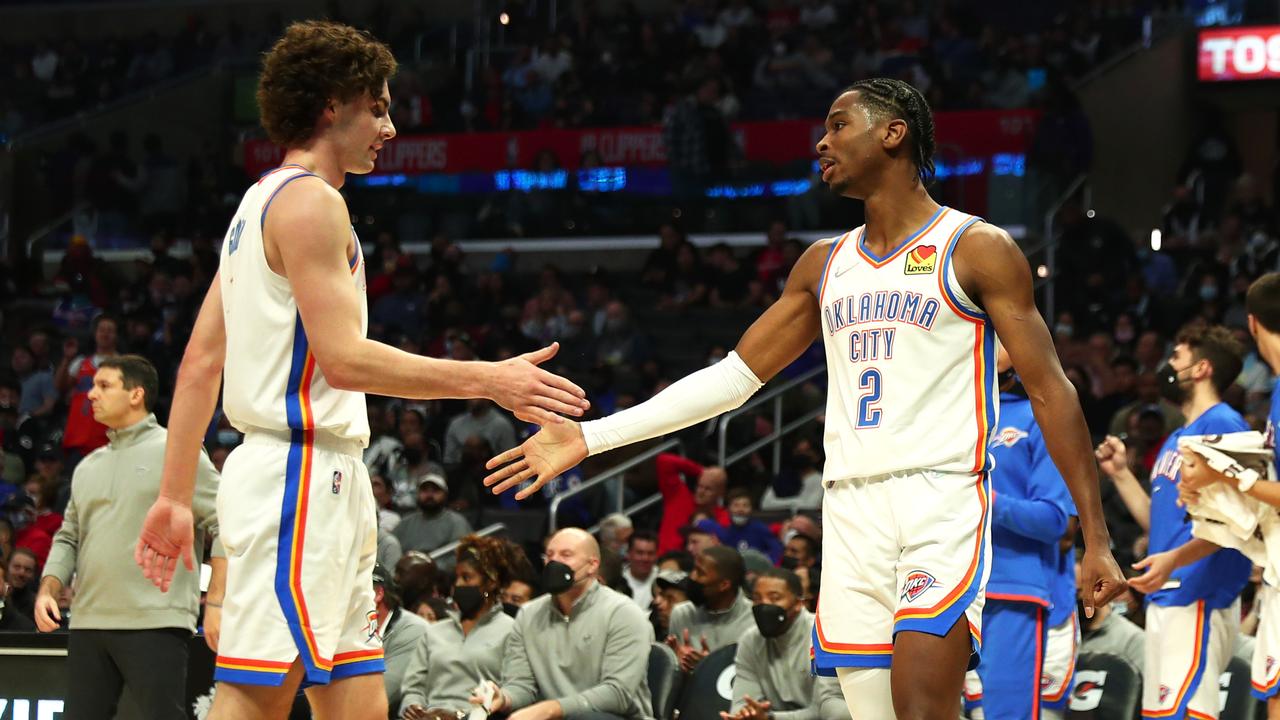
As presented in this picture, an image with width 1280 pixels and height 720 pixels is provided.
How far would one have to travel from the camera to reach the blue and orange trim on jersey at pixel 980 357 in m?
4.42

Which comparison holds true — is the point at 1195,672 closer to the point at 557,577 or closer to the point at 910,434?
the point at 557,577

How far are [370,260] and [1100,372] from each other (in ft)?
29.1

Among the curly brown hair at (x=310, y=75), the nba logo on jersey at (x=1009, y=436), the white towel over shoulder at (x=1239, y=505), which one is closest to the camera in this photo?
the curly brown hair at (x=310, y=75)

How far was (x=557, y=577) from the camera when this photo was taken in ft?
27.9

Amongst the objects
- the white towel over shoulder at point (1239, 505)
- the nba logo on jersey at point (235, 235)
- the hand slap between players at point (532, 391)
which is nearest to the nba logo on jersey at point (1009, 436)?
the white towel over shoulder at point (1239, 505)

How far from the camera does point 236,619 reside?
13.2ft

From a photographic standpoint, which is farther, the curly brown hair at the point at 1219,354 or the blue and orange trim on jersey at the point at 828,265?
the curly brown hair at the point at 1219,354

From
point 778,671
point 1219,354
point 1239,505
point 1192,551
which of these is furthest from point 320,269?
point 778,671

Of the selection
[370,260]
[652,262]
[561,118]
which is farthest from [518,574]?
[561,118]

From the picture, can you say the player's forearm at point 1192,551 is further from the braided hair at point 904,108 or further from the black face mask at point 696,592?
the black face mask at point 696,592

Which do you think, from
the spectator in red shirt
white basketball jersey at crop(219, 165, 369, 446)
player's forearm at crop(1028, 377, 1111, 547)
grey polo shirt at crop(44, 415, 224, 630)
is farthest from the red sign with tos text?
white basketball jersey at crop(219, 165, 369, 446)

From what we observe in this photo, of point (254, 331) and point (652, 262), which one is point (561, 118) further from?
point (254, 331)

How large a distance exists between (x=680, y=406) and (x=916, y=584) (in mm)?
913

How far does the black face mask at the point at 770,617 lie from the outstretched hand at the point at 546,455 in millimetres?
3670
